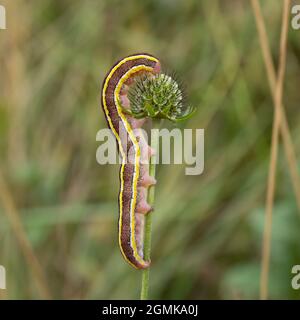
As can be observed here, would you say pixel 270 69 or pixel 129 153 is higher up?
pixel 270 69

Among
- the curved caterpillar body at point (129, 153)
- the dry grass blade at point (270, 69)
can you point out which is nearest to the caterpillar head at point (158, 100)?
the curved caterpillar body at point (129, 153)

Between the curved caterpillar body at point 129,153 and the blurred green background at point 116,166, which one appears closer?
the curved caterpillar body at point 129,153

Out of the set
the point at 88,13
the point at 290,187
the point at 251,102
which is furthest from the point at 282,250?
the point at 88,13

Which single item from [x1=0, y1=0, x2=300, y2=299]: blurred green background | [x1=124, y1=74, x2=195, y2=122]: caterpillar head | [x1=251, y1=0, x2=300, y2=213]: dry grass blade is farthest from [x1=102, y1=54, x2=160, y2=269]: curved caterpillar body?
[x1=0, y1=0, x2=300, y2=299]: blurred green background

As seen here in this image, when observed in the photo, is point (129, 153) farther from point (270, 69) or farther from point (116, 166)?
point (116, 166)

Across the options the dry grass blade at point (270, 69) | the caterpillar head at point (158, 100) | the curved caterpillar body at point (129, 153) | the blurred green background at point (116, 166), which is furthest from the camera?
the blurred green background at point (116, 166)

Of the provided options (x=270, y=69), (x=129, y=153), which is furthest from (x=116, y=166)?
(x=129, y=153)

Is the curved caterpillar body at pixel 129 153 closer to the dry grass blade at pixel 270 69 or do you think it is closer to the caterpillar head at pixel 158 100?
the caterpillar head at pixel 158 100
